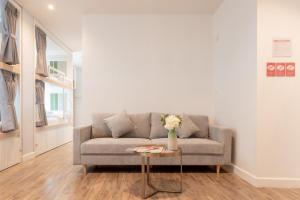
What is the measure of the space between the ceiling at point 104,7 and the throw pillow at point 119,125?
2019mm

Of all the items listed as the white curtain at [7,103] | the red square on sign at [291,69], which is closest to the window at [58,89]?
the white curtain at [7,103]

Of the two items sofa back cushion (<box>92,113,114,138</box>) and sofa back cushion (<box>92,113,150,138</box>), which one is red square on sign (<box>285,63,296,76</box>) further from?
sofa back cushion (<box>92,113,114,138</box>)

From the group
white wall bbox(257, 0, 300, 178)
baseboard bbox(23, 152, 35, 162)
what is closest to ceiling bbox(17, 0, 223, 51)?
white wall bbox(257, 0, 300, 178)

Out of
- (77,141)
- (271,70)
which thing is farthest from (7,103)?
(271,70)

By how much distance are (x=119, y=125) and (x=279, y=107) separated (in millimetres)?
2378

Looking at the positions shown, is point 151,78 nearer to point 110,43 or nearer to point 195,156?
point 110,43

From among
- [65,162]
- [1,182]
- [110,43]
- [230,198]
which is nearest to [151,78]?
[110,43]

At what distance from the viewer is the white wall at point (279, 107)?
2881 mm

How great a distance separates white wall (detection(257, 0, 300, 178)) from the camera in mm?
2881

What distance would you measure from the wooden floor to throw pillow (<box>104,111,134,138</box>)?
61 cm

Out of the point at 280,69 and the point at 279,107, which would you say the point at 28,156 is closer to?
the point at 279,107

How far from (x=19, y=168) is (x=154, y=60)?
3028mm

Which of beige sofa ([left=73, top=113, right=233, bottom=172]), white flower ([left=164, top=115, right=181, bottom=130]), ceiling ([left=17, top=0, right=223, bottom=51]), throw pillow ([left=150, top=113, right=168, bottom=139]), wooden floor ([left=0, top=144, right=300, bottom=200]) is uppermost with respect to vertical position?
ceiling ([left=17, top=0, right=223, bottom=51])

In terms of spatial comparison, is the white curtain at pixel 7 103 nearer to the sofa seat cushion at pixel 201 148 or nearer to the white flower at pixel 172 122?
the white flower at pixel 172 122
